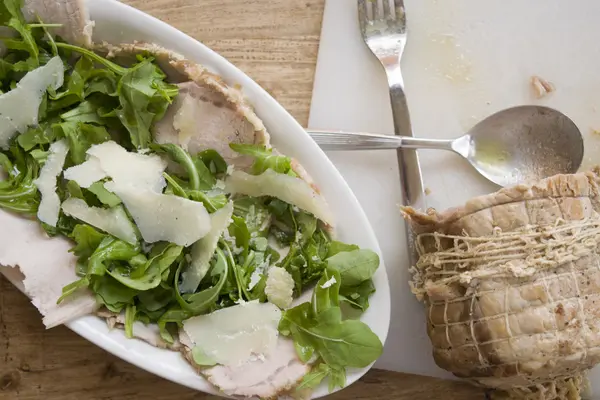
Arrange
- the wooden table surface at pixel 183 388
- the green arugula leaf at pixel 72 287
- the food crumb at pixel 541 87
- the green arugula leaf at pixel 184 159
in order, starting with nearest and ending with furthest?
the green arugula leaf at pixel 72 287, the green arugula leaf at pixel 184 159, the wooden table surface at pixel 183 388, the food crumb at pixel 541 87

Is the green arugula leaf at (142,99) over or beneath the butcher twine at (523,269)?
over

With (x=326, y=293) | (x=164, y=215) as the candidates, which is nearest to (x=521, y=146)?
(x=326, y=293)

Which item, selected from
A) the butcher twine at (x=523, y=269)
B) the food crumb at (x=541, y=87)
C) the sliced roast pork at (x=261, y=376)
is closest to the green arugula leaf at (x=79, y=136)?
the sliced roast pork at (x=261, y=376)

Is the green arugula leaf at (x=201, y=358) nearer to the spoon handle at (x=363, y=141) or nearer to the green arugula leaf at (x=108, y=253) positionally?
the green arugula leaf at (x=108, y=253)

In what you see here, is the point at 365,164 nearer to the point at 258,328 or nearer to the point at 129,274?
the point at 258,328

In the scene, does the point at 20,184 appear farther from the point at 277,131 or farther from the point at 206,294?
the point at 277,131

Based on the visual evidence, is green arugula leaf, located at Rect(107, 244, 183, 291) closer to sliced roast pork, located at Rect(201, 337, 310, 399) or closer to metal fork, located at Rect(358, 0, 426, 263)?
sliced roast pork, located at Rect(201, 337, 310, 399)

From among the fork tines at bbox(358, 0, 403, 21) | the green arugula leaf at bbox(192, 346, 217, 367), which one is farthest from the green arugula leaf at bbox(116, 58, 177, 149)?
the fork tines at bbox(358, 0, 403, 21)
